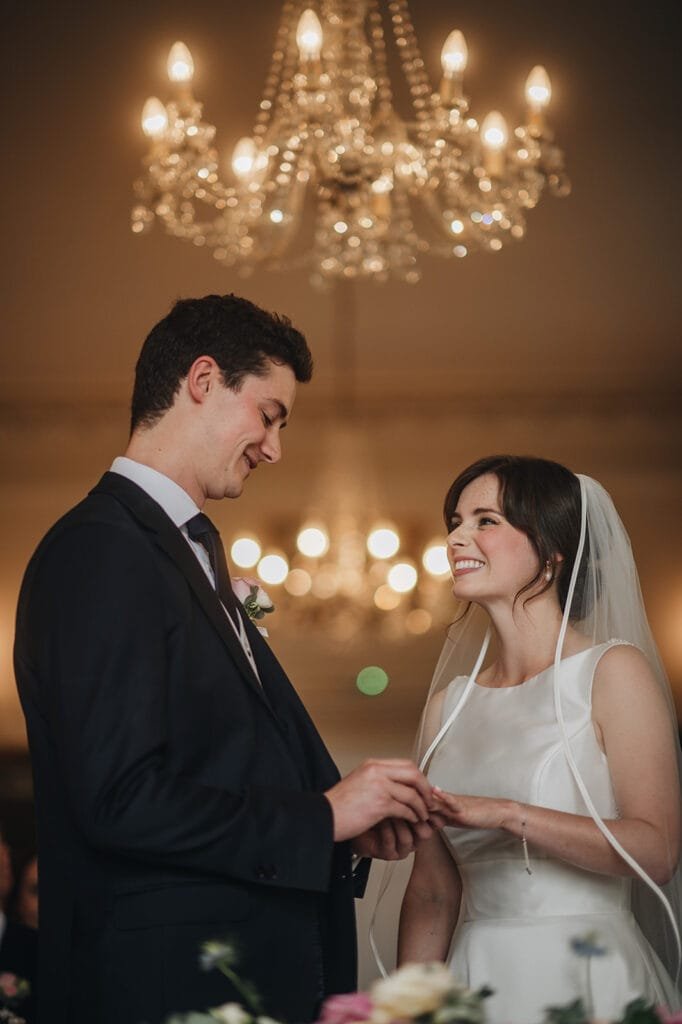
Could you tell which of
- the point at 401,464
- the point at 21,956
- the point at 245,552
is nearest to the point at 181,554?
the point at 21,956

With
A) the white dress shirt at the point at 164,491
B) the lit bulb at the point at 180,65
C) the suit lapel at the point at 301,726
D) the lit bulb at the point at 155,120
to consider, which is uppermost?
the lit bulb at the point at 180,65

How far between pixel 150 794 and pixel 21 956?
1.87 metres

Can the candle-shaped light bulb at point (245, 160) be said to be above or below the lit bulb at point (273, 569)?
above

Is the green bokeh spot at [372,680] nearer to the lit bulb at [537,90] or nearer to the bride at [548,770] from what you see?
the lit bulb at [537,90]

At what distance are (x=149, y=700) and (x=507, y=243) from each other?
5677 mm

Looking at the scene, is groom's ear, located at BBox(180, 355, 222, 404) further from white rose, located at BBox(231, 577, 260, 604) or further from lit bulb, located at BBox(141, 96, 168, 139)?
lit bulb, located at BBox(141, 96, 168, 139)

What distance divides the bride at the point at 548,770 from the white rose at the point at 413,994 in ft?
3.78

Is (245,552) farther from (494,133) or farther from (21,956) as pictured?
(21,956)

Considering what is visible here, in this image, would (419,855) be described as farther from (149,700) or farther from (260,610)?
(149,700)

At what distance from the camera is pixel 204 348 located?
2.46m

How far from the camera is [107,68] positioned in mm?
6211

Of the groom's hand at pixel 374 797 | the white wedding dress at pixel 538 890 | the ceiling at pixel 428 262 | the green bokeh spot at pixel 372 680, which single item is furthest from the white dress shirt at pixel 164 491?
the green bokeh spot at pixel 372 680

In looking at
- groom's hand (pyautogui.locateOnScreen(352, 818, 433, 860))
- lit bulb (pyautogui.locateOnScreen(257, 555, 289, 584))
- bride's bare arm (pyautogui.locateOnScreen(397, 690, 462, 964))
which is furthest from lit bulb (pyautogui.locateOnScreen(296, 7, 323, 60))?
lit bulb (pyautogui.locateOnScreen(257, 555, 289, 584))

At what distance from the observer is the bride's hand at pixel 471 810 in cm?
236
